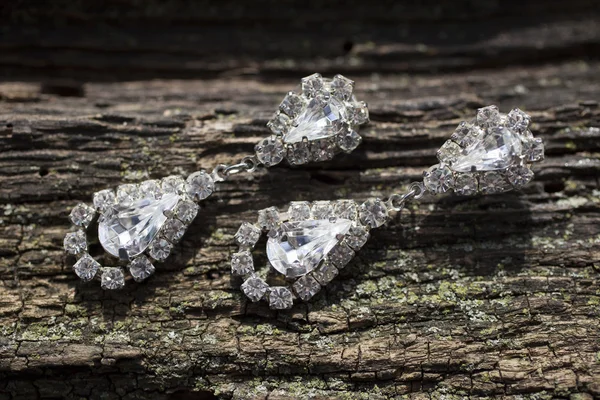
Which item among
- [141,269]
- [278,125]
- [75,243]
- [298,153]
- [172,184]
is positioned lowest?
[141,269]

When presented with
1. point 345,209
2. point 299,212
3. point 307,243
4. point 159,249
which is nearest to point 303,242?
point 307,243

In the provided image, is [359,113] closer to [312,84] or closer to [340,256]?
[312,84]

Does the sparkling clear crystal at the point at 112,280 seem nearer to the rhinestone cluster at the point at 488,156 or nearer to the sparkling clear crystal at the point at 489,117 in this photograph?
the rhinestone cluster at the point at 488,156

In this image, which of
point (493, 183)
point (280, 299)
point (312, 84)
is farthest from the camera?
point (312, 84)

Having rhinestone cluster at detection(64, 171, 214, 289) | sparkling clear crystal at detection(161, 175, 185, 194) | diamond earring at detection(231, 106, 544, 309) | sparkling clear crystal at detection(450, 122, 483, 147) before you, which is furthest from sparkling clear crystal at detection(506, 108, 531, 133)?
sparkling clear crystal at detection(161, 175, 185, 194)

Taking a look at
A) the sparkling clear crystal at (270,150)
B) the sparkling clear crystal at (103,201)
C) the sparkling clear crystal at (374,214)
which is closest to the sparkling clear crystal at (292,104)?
the sparkling clear crystal at (270,150)

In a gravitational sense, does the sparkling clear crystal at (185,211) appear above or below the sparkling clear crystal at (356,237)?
above
